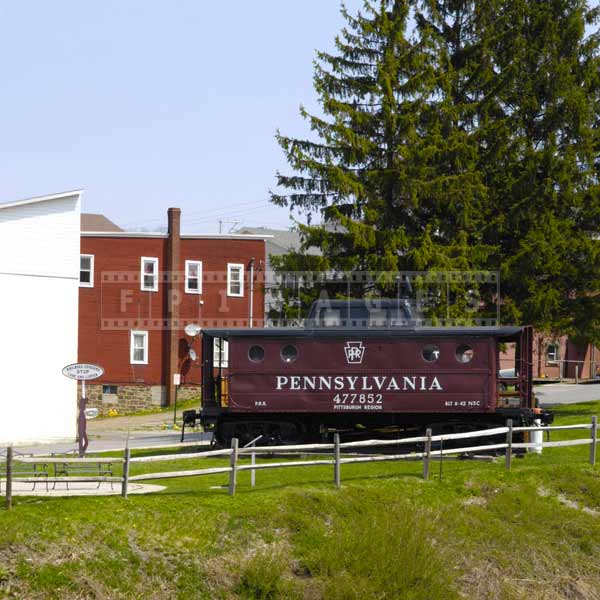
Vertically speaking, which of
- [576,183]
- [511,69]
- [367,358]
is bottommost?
[367,358]

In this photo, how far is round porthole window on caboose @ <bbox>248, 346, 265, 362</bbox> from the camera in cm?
2848

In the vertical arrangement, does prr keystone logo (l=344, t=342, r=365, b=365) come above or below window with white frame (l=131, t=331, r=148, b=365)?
above

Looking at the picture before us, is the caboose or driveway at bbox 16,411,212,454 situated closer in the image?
the caboose

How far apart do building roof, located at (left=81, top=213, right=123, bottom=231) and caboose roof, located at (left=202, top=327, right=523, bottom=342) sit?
33.6 m

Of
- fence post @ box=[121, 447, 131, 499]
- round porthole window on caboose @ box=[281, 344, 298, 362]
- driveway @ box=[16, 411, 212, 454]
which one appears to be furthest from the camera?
driveway @ box=[16, 411, 212, 454]

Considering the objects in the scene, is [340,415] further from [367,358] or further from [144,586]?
[144,586]

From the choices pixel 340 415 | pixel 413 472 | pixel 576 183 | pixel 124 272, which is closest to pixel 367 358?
pixel 340 415

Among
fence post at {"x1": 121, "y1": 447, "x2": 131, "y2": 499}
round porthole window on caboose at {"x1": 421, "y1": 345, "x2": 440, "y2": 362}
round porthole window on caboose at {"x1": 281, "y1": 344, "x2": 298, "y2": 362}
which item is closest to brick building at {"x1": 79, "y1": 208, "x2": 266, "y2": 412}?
round porthole window on caboose at {"x1": 281, "y1": 344, "x2": 298, "y2": 362}

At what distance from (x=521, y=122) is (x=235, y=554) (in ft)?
82.6

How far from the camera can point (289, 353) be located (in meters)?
28.4

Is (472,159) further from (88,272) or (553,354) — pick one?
(553,354)

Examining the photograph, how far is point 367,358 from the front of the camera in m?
28.1

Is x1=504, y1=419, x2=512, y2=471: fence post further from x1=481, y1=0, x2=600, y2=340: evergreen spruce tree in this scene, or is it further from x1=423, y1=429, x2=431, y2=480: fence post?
x1=481, y1=0, x2=600, y2=340: evergreen spruce tree

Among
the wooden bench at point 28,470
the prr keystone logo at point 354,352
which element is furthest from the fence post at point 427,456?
the wooden bench at point 28,470
